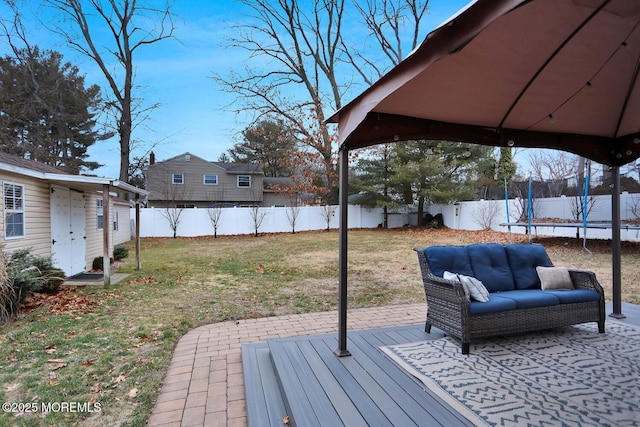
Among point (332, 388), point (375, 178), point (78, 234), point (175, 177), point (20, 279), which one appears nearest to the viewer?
point (332, 388)

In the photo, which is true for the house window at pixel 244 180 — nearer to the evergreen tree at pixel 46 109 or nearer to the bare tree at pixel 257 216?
the bare tree at pixel 257 216

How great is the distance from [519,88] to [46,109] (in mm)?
23044

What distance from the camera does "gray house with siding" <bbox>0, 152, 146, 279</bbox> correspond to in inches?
255

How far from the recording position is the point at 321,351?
321 cm

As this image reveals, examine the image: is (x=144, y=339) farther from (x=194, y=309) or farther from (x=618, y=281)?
(x=618, y=281)

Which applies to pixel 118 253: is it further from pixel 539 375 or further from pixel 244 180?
pixel 244 180

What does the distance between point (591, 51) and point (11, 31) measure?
64.3 feet

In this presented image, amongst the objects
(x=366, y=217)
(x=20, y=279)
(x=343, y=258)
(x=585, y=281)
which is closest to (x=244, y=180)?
(x=366, y=217)

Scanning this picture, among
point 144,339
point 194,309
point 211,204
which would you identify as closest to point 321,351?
point 144,339

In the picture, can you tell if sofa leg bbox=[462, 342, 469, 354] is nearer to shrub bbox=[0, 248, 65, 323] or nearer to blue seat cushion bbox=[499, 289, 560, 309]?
blue seat cushion bbox=[499, 289, 560, 309]

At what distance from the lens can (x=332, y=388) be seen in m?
2.53

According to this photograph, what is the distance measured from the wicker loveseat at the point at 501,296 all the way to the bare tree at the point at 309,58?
541 inches

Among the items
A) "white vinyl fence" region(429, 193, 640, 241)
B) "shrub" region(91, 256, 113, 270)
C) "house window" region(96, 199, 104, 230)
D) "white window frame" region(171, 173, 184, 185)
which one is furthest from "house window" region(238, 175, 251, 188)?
"shrub" region(91, 256, 113, 270)

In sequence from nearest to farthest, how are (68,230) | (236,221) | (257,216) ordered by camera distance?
(68,230) < (236,221) < (257,216)
